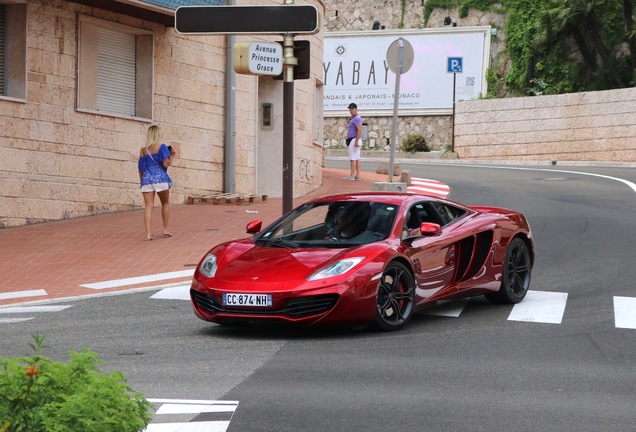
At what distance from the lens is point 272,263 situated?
959cm

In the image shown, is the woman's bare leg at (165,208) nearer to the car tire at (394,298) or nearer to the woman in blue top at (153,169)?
the woman in blue top at (153,169)

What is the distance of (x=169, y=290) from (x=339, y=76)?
115ft

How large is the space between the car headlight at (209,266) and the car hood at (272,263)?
5cm

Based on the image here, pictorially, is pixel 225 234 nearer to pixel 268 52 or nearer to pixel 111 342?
pixel 268 52

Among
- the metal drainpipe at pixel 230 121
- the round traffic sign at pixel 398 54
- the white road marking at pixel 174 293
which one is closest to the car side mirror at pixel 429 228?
the white road marking at pixel 174 293

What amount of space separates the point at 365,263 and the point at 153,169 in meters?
7.84

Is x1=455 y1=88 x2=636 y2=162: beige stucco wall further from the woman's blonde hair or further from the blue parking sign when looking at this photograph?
the woman's blonde hair

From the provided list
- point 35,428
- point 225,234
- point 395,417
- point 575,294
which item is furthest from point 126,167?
point 35,428

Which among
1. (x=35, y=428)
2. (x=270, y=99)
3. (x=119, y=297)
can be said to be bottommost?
(x=119, y=297)

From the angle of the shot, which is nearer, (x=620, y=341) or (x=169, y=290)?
(x=620, y=341)

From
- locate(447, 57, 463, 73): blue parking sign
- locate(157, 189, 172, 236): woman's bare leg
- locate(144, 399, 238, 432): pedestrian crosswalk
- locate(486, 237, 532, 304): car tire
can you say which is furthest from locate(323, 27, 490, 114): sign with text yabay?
locate(144, 399, 238, 432): pedestrian crosswalk

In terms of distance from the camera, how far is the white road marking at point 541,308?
10492 mm

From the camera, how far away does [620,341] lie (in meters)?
9.39

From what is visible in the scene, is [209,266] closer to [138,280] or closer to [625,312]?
[138,280]
